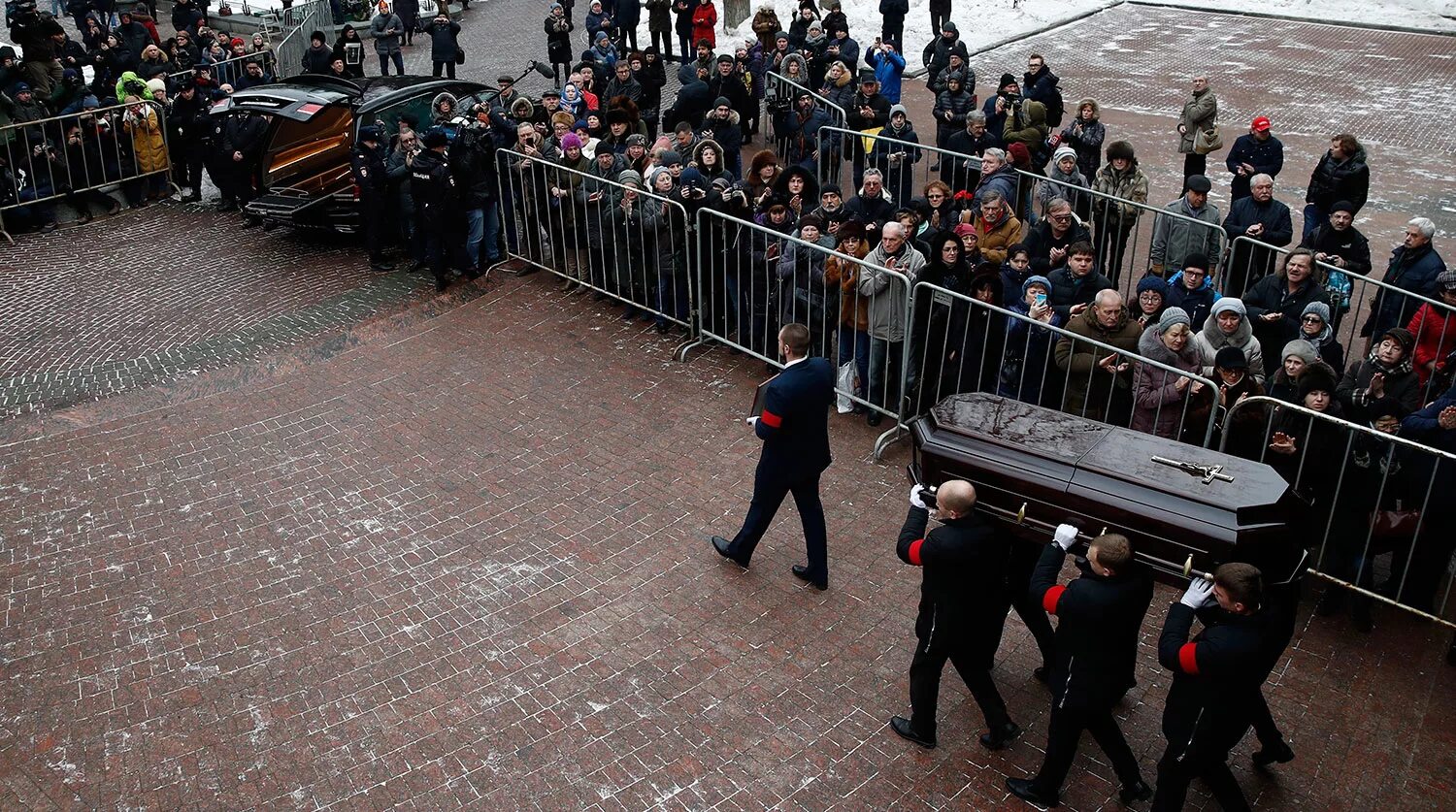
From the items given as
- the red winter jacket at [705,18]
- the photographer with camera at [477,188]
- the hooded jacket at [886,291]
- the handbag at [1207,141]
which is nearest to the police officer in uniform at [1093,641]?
the hooded jacket at [886,291]

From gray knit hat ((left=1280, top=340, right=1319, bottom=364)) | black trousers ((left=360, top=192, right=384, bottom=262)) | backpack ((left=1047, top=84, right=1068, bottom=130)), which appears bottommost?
black trousers ((left=360, top=192, right=384, bottom=262))

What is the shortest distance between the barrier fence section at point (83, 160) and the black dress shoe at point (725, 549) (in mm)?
9898

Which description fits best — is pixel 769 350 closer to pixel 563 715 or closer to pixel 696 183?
pixel 696 183

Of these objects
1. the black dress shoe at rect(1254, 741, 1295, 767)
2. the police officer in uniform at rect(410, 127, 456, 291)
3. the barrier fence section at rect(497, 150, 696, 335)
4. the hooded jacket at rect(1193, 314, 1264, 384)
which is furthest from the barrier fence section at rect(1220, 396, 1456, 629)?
the police officer in uniform at rect(410, 127, 456, 291)

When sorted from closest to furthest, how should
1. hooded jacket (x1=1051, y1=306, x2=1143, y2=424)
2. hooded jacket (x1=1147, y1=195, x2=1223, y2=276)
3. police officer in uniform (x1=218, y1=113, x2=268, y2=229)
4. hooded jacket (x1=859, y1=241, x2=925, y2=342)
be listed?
hooded jacket (x1=1051, y1=306, x2=1143, y2=424) < hooded jacket (x1=859, y1=241, x2=925, y2=342) < hooded jacket (x1=1147, y1=195, x2=1223, y2=276) < police officer in uniform (x1=218, y1=113, x2=268, y2=229)

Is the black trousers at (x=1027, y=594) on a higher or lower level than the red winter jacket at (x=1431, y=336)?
lower

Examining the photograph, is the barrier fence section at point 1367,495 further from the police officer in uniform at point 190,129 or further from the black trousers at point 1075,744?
the police officer in uniform at point 190,129

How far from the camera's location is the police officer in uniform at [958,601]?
220 inches

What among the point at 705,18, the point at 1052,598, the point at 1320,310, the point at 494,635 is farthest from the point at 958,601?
the point at 705,18

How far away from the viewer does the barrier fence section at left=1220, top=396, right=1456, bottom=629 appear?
6.52 metres

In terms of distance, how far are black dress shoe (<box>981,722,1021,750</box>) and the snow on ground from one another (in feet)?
75.1

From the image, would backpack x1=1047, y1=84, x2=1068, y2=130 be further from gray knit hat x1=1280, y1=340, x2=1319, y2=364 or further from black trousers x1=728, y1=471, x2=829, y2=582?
black trousers x1=728, y1=471, x2=829, y2=582

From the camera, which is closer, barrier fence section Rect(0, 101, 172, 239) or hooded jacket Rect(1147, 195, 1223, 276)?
hooded jacket Rect(1147, 195, 1223, 276)

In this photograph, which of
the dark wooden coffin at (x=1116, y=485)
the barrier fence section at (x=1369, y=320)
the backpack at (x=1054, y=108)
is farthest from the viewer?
the backpack at (x=1054, y=108)
